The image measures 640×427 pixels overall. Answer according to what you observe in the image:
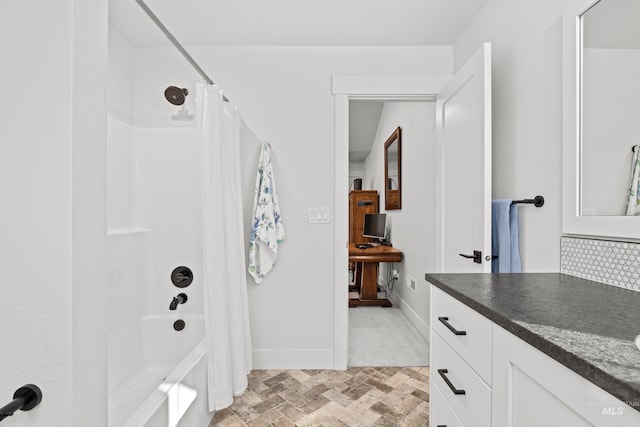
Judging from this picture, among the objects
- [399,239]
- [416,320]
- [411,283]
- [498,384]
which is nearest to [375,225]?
[399,239]

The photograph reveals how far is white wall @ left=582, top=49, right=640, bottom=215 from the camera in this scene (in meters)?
1.00

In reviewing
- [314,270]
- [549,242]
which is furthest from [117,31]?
[549,242]

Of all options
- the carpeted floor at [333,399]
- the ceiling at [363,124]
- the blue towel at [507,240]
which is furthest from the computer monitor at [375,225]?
the blue towel at [507,240]

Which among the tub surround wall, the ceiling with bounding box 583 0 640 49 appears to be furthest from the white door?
the tub surround wall

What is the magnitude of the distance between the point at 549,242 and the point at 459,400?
2.78 feet

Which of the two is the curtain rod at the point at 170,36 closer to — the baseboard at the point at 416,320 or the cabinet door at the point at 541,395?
the cabinet door at the point at 541,395

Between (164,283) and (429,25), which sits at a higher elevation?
(429,25)

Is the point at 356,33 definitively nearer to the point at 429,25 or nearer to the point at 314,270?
the point at 429,25

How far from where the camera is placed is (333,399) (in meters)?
1.98

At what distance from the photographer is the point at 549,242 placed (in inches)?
55.0

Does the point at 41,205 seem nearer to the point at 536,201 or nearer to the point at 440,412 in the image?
the point at 440,412

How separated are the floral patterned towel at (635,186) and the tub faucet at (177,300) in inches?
79.8

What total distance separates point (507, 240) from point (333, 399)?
1.39m

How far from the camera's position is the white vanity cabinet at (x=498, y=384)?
51cm
